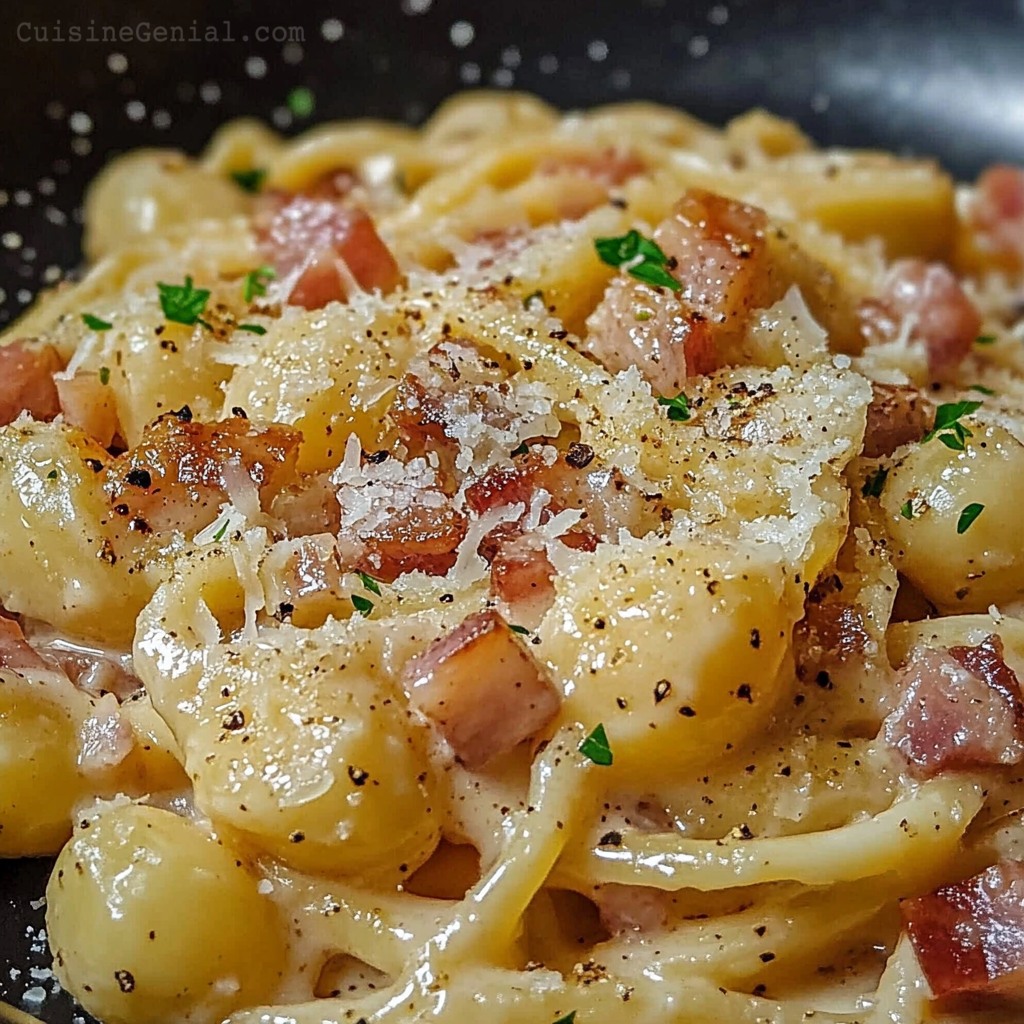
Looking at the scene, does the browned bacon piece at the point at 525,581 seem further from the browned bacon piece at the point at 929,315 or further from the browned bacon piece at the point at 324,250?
the browned bacon piece at the point at 929,315

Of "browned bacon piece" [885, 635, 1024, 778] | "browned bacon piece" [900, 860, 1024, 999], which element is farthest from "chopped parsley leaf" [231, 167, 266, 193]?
"browned bacon piece" [900, 860, 1024, 999]

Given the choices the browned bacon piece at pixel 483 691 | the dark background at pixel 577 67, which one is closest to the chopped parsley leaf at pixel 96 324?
the browned bacon piece at pixel 483 691

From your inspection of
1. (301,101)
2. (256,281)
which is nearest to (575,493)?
(256,281)

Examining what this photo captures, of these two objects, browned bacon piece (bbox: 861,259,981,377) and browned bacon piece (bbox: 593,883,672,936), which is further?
browned bacon piece (bbox: 861,259,981,377)

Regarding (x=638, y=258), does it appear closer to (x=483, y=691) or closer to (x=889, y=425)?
(x=889, y=425)

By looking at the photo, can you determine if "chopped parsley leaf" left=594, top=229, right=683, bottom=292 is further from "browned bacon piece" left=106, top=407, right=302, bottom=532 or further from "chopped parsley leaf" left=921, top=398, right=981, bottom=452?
"browned bacon piece" left=106, top=407, right=302, bottom=532
